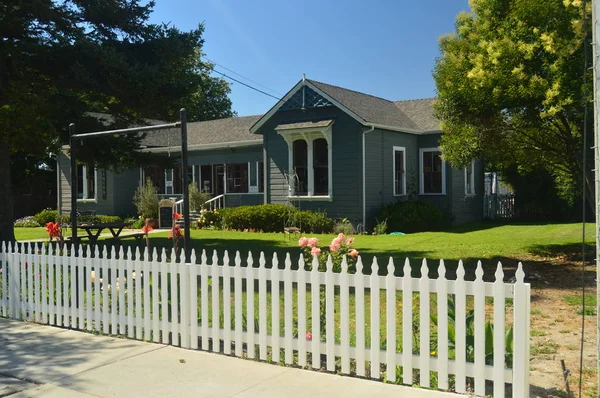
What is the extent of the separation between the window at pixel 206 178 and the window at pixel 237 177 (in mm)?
1191

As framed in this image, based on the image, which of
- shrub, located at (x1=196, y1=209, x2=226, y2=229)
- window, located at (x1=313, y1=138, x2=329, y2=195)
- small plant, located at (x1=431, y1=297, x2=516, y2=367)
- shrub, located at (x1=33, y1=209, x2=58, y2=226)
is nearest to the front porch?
shrub, located at (x1=196, y1=209, x2=226, y2=229)

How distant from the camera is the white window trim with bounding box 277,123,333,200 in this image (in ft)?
68.7

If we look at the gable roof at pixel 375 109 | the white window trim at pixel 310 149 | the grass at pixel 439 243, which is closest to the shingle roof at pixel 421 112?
the gable roof at pixel 375 109

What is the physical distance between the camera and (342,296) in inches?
203

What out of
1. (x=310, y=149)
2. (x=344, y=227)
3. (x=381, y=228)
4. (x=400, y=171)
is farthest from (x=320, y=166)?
(x=381, y=228)

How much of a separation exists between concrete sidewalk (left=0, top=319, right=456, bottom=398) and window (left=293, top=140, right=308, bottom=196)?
15.9 meters

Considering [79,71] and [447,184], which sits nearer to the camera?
[79,71]

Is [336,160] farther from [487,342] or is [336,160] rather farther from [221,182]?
[487,342]

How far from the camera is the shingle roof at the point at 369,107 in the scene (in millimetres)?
20958

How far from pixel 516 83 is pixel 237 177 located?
17096mm

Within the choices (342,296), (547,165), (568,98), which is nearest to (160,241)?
(547,165)

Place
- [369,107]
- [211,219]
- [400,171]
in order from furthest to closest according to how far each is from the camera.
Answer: [211,219] < [400,171] < [369,107]

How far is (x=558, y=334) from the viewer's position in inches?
255

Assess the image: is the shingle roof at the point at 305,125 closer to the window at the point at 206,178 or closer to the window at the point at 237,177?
the window at the point at 237,177
